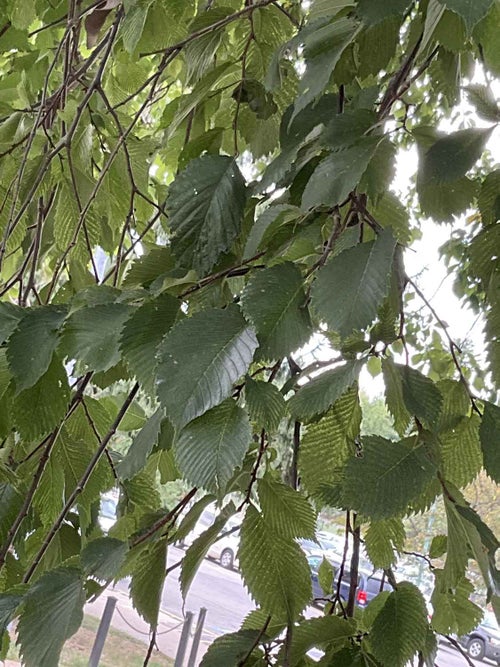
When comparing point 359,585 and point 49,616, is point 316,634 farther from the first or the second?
point 359,585

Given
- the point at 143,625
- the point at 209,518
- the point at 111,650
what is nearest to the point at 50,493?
the point at 209,518

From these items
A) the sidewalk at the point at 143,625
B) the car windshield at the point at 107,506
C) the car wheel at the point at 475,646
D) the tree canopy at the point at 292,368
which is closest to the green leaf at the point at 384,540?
the tree canopy at the point at 292,368

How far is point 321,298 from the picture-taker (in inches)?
10.8

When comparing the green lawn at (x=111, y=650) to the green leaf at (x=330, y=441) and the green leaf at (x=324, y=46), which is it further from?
the green leaf at (x=324, y=46)

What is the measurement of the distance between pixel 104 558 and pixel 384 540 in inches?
7.0

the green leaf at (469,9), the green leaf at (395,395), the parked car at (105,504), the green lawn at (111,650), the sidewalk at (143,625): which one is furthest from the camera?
the sidewalk at (143,625)

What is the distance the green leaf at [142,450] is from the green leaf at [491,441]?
16 cm

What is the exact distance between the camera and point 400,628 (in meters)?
0.34

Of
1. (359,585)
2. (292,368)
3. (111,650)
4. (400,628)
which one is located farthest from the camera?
(111,650)

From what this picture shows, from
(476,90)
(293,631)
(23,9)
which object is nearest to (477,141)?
(476,90)

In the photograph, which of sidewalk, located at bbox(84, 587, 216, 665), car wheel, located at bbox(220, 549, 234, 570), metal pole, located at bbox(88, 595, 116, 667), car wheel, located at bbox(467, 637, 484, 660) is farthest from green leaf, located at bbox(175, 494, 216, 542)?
car wheel, located at bbox(467, 637, 484, 660)

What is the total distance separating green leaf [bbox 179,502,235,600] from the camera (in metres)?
0.35

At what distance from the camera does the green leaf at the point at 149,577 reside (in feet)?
1.13

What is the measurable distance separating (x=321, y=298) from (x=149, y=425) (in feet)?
0.39
